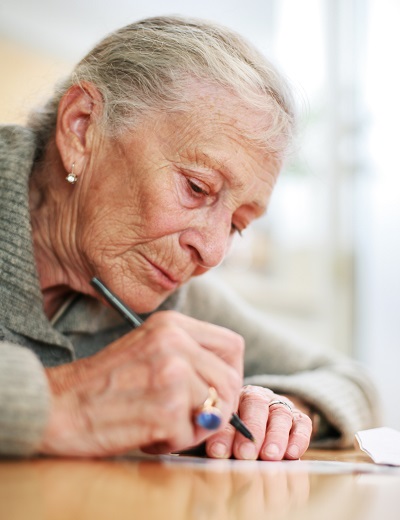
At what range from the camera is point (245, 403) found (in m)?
1.17

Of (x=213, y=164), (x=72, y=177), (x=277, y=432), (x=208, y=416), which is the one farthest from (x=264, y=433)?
(x=72, y=177)

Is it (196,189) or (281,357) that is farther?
(281,357)

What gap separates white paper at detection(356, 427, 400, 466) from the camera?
3.50ft

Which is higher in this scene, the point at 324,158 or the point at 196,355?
the point at 196,355

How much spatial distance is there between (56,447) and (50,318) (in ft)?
2.46

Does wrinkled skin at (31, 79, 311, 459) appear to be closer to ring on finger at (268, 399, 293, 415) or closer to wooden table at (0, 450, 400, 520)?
ring on finger at (268, 399, 293, 415)

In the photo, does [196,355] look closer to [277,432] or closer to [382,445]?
[277,432]

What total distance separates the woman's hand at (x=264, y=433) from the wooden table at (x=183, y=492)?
11 cm

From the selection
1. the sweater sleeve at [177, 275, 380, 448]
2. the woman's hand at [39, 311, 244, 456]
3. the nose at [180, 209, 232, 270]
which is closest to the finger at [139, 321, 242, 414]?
the woman's hand at [39, 311, 244, 456]

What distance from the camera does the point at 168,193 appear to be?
1299mm

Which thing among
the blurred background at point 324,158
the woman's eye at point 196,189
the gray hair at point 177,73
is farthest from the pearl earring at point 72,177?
the blurred background at point 324,158

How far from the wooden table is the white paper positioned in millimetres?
131

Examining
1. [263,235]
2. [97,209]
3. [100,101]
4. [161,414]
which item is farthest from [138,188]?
[263,235]

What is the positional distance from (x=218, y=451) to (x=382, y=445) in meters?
0.30
